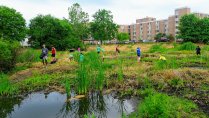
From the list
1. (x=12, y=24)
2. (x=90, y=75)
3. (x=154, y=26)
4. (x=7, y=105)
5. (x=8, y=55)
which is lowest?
(x=7, y=105)

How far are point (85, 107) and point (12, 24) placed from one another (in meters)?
29.1

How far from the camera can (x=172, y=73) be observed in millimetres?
11000

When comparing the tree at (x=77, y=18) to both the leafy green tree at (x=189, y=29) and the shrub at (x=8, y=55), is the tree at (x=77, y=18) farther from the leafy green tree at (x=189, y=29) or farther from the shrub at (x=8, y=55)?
the shrub at (x=8, y=55)

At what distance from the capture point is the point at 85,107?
8.59 m

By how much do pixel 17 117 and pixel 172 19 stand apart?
7882cm

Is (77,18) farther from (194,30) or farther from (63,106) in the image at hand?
(63,106)

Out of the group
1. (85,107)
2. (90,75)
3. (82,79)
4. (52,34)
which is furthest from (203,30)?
(85,107)

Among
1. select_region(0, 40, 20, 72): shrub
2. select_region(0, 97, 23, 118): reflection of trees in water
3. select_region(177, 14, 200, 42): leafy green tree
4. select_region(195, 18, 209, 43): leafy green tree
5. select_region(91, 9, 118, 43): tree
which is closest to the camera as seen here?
select_region(0, 97, 23, 118): reflection of trees in water

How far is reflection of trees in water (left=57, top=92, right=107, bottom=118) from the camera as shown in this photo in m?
7.92

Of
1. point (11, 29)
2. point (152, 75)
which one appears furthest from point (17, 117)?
point (11, 29)

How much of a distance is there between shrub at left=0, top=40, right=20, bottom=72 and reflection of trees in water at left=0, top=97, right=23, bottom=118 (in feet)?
16.2

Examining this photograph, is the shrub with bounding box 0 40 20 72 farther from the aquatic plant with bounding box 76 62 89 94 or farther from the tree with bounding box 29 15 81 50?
the tree with bounding box 29 15 81 50

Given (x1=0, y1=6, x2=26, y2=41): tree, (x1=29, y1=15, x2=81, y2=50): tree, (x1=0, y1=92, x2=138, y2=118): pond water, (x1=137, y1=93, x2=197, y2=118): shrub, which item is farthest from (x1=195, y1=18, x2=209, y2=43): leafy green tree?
(x1=137, y1=93, x2=197, y2=118): shrub

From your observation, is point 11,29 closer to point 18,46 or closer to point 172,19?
point 18,46
